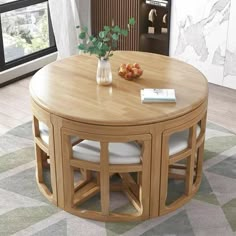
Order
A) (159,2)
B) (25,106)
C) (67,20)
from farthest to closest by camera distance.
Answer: (67,20) < (159,2) < (25,106)

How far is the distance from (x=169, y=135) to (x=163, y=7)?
2250 millimetres

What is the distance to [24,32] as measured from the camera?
4.80m

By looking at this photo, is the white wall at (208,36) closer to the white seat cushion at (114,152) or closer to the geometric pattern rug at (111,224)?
the geometric pattern rug at (111,224)

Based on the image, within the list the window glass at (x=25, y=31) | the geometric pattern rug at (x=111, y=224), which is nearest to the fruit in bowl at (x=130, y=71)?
the geometric pattern rug at (x=111, y=224)

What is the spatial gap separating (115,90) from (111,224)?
74 centimetres

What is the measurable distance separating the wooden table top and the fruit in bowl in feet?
0.10

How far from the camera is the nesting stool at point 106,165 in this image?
262 centimetres

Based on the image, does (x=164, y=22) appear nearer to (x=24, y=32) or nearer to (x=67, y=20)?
(x=67, y=20)

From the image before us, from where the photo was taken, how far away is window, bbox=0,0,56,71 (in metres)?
4.57

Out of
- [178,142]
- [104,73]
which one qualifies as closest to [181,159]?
[178,142]

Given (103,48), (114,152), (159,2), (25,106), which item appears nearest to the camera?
(114,152)

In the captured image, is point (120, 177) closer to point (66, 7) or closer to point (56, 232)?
point (56, 232)

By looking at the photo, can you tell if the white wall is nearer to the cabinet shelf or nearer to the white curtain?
the cabinet shelf

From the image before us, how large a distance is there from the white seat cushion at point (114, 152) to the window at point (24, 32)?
2.06 metres
